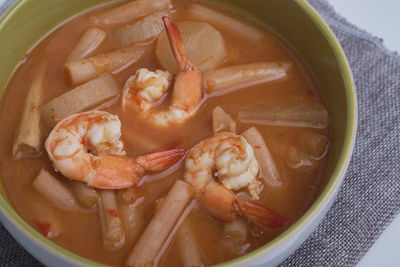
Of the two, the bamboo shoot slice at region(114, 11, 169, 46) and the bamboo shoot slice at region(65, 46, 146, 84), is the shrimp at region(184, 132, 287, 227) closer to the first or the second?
the bamboo shoot slice at region(65, 46, 146, 84)

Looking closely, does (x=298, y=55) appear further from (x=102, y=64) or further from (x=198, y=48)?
(x=102, y=64)

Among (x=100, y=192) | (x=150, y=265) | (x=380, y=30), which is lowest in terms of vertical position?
(x=380, y=30)

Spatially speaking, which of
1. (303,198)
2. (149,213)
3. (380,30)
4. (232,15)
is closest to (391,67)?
(380,30)

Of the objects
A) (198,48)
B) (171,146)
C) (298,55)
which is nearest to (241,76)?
(198,48)

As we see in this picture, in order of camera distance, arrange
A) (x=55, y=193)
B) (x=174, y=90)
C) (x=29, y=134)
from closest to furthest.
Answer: (x=55, y=193) → (x=29, y=134) → (x=174, y=90)

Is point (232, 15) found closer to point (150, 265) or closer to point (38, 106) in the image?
point (38, 106)

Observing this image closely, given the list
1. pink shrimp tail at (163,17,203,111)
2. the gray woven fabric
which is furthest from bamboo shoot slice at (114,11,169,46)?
the gray woven fabric
